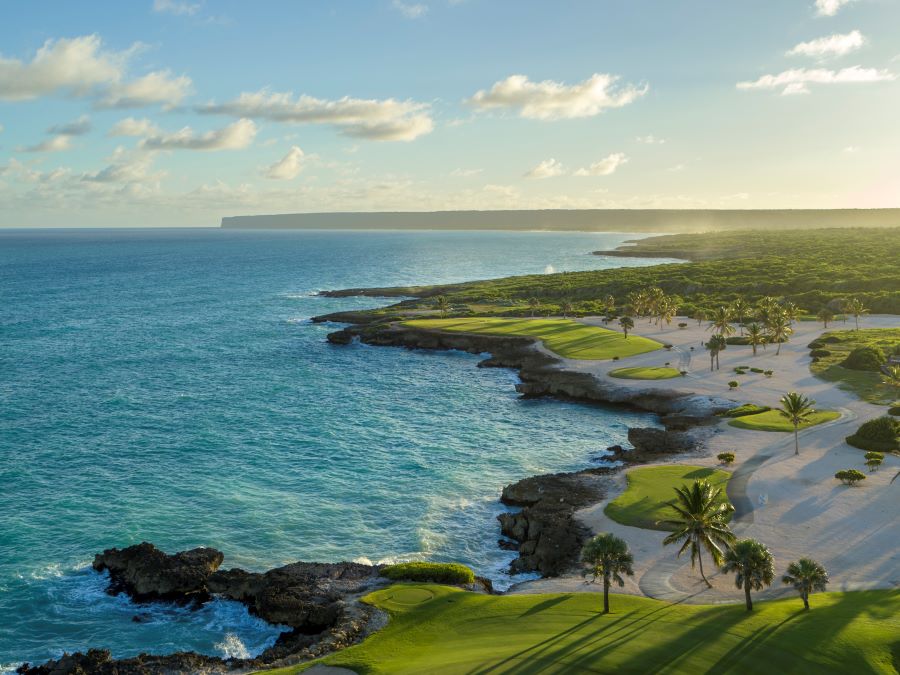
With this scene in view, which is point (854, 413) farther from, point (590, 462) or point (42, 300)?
point (42, 300)

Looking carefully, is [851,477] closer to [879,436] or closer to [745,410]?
[879,436]

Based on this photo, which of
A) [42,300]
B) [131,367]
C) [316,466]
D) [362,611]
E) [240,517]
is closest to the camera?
[362,611]

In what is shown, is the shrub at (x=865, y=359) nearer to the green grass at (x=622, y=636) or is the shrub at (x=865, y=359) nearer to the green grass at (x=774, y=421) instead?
the green grass at (x=774, y=421)

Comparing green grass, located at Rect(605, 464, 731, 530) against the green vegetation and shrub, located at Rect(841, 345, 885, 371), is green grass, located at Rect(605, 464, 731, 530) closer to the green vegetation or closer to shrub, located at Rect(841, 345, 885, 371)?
the green vegetation

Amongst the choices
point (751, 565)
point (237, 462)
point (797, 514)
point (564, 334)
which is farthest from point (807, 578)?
point (564, 334)

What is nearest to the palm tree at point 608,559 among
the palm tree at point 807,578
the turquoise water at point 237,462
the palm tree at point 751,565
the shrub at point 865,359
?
the palm tree at point 751,565

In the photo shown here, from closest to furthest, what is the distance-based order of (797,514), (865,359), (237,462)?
(797,514)
(237,462)
(865,359)

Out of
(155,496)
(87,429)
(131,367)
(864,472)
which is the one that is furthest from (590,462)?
(131,367)
